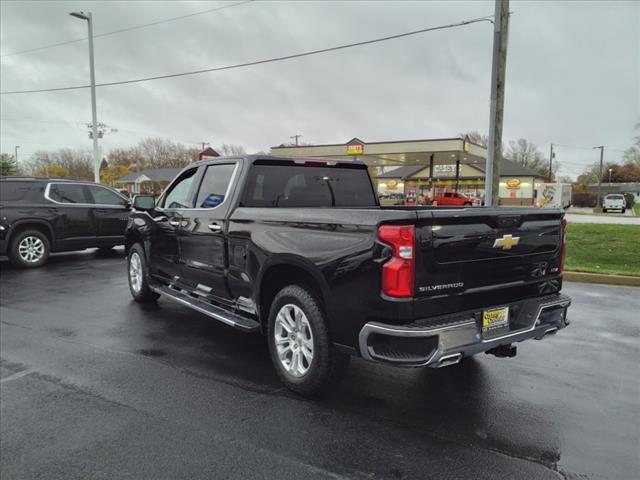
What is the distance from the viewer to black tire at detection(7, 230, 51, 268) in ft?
33.7

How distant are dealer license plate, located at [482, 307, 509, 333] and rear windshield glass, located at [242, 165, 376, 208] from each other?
2255 mm

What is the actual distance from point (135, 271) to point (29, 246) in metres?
5.09

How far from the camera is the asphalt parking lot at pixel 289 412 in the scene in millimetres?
2811

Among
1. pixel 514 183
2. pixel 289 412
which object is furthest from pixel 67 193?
pixel 514 183

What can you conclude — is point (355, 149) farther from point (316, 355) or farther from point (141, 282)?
point (316, 355)

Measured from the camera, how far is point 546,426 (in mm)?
3275

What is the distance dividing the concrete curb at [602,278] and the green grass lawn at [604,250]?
306 mm

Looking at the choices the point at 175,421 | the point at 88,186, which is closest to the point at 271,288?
the point at 175,421

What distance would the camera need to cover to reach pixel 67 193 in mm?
11172

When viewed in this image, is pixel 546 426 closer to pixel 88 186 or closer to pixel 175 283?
pixel 175 283

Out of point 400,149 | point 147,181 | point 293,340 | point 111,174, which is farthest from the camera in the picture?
point 111,174

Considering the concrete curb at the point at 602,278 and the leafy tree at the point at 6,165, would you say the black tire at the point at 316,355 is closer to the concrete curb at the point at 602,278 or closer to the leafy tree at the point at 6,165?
the concrete curb at the point at 602,278

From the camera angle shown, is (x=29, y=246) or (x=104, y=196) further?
(x=104, y=196)

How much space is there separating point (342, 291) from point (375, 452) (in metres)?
1.04
